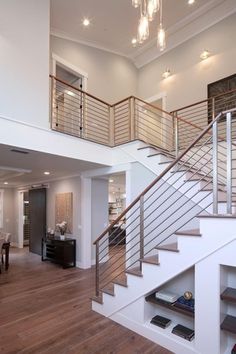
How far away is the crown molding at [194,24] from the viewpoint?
591 centimetres

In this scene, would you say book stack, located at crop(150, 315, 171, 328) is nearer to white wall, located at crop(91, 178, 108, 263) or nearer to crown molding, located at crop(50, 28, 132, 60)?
white wall, located at crop(91, 178, 108, 263)

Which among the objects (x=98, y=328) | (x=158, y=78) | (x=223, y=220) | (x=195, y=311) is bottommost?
(x=98, y=328)

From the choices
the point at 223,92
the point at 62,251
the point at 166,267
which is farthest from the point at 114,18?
the point at 62,251

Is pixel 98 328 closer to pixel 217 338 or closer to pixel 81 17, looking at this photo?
pixel 217 338

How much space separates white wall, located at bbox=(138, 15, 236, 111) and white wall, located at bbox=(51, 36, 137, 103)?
650mm

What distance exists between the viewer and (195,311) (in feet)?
8.44

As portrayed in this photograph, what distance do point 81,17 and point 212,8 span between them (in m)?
3.34

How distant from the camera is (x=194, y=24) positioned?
6.49m

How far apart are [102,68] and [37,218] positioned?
544cm

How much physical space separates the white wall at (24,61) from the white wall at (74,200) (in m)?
2.84

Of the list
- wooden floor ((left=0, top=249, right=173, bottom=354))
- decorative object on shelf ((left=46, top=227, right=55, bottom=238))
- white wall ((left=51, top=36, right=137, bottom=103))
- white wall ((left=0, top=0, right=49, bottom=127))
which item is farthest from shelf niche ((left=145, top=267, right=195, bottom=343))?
white wall ((left=51, top=36, right=137, bottom=103))

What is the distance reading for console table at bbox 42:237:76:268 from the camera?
6.30 meters

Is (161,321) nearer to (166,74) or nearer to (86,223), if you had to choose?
(86,223)

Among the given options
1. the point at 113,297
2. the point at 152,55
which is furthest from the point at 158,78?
the point at 113,297
